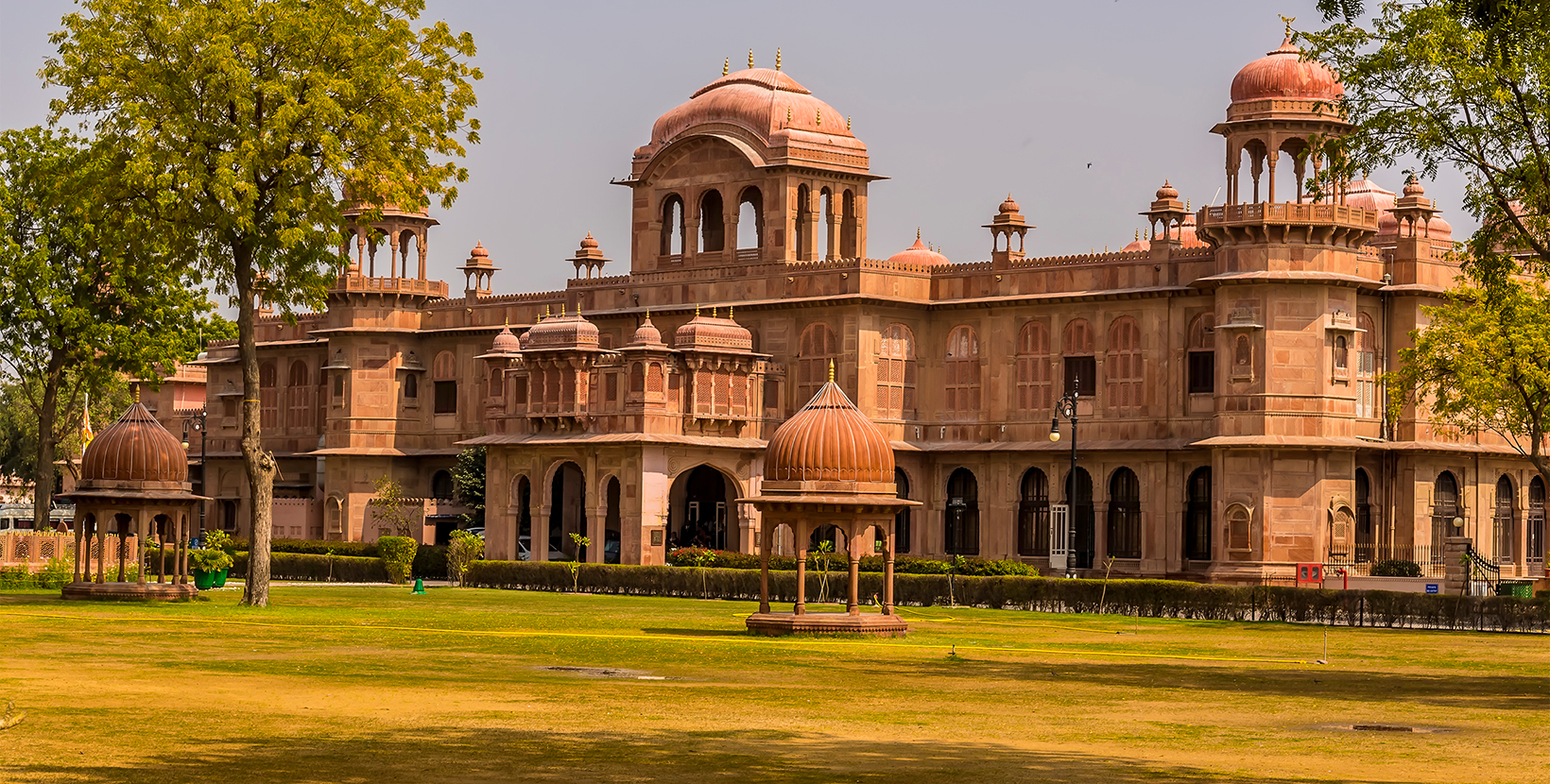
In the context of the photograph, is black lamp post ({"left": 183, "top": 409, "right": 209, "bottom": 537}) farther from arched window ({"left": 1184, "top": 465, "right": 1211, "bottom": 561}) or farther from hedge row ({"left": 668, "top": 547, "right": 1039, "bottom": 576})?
arched window ({"left": 1184, "top": 465, "right": 1211, "bottom": 561})

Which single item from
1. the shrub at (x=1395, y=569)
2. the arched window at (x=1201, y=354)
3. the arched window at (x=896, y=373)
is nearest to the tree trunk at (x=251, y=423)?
the arched window at (x=896, y=373)

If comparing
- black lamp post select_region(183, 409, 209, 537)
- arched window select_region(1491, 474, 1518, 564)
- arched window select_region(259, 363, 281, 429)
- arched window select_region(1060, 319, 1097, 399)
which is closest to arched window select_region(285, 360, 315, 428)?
arched window select_region(259, 363, 281, 429)

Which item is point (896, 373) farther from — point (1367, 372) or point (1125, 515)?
point (1367, 372)

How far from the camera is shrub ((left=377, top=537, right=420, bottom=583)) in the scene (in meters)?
56.6

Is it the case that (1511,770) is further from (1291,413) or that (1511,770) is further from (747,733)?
(1291,413)

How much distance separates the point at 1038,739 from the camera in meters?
18.9

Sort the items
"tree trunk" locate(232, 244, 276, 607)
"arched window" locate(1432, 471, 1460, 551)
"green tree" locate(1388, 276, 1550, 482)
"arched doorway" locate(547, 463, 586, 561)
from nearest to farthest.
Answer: "tree trunk" locate(232, 244, 276, 607) → "green tree" locate(1388, 276, 1550, 482) → "arched window" locate(1432, 471, 1460, 551) → "arched doorway" locate(547, 463, 586, 561)

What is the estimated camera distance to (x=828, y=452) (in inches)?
1363

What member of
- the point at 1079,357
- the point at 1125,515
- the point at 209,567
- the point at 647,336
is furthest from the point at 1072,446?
the point at 209,567

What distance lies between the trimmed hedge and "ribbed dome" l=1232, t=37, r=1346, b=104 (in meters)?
25.0

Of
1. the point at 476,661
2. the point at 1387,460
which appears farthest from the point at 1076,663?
the point at 1387,460

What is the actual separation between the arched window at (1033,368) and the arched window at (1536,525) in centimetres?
1294

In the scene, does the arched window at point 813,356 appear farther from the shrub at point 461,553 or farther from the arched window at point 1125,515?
the shrub at point 461,553

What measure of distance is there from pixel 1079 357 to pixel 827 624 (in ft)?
85.9
